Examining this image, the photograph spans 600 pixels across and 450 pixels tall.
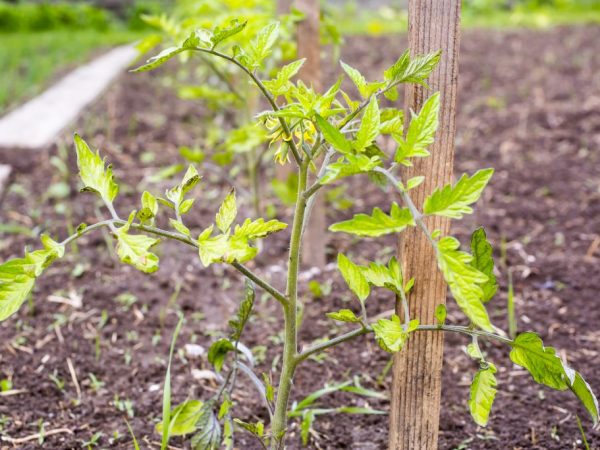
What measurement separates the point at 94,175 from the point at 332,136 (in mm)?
466

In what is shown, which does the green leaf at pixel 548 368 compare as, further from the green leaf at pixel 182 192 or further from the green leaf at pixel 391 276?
the green leaf at pixel 182 192

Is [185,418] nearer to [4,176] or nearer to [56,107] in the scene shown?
[4,176]

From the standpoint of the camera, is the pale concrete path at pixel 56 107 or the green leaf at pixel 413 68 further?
the pale concrete path at pixel 56 107

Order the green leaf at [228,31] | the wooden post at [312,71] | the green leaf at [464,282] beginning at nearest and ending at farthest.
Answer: the green leaf at [464,282] < the green leaf at [228,31] < the wooden post at [312,71]

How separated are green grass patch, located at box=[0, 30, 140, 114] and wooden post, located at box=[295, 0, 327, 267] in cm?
270

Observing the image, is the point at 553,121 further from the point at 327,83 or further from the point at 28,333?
the point at 28,333

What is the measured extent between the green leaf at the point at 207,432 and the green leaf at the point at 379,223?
2.05 ft

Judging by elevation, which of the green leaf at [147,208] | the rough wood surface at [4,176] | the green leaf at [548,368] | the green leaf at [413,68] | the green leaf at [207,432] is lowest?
the green leaf at [207,432]

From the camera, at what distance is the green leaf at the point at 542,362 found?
1.30m

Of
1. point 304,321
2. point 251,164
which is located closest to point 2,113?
point 251,164

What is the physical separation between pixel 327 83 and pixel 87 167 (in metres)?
3.50

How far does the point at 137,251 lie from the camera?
4.13 ft

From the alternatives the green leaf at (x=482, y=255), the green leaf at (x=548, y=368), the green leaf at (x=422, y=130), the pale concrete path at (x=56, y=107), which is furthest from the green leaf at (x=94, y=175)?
the pale concrete path at (x=56, y=107)

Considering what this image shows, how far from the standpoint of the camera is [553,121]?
13.8ft
